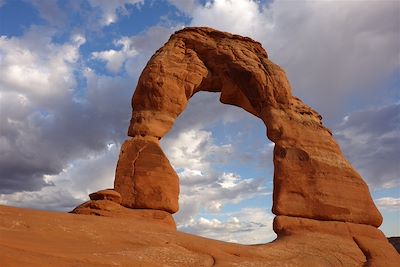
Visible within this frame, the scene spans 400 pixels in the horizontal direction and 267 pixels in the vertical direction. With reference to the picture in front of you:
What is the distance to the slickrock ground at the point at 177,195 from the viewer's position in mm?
10062

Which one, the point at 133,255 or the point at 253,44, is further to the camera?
the point at 253,44

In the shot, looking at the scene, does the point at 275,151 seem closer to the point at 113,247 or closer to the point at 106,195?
the point at 106,195

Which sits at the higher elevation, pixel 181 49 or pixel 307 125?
pixel 181 49

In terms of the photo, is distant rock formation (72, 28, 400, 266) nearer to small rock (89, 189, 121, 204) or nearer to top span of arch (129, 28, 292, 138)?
top span of arch (129, 28, 292, 138)

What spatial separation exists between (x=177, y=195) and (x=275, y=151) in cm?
467

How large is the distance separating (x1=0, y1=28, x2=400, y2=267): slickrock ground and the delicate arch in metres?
0.04

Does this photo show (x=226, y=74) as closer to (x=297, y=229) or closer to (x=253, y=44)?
(x=253, y=44)

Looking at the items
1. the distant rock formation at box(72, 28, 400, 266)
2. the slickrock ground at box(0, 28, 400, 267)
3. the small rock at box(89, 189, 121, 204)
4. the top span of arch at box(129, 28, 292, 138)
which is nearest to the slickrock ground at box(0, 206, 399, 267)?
the slickrock ground at box(0, 28, 400, 267)

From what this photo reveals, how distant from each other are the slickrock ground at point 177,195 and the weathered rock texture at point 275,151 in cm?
4

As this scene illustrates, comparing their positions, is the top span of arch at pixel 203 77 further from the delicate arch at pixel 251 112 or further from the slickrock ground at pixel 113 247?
the slickrock ground at pixel 113 247

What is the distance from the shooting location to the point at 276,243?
14.6 m

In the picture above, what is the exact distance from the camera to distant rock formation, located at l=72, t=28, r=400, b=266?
52.1ft

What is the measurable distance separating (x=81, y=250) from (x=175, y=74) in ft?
34.8

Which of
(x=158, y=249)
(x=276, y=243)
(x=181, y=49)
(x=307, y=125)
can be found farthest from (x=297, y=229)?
(x=181, y=49)
